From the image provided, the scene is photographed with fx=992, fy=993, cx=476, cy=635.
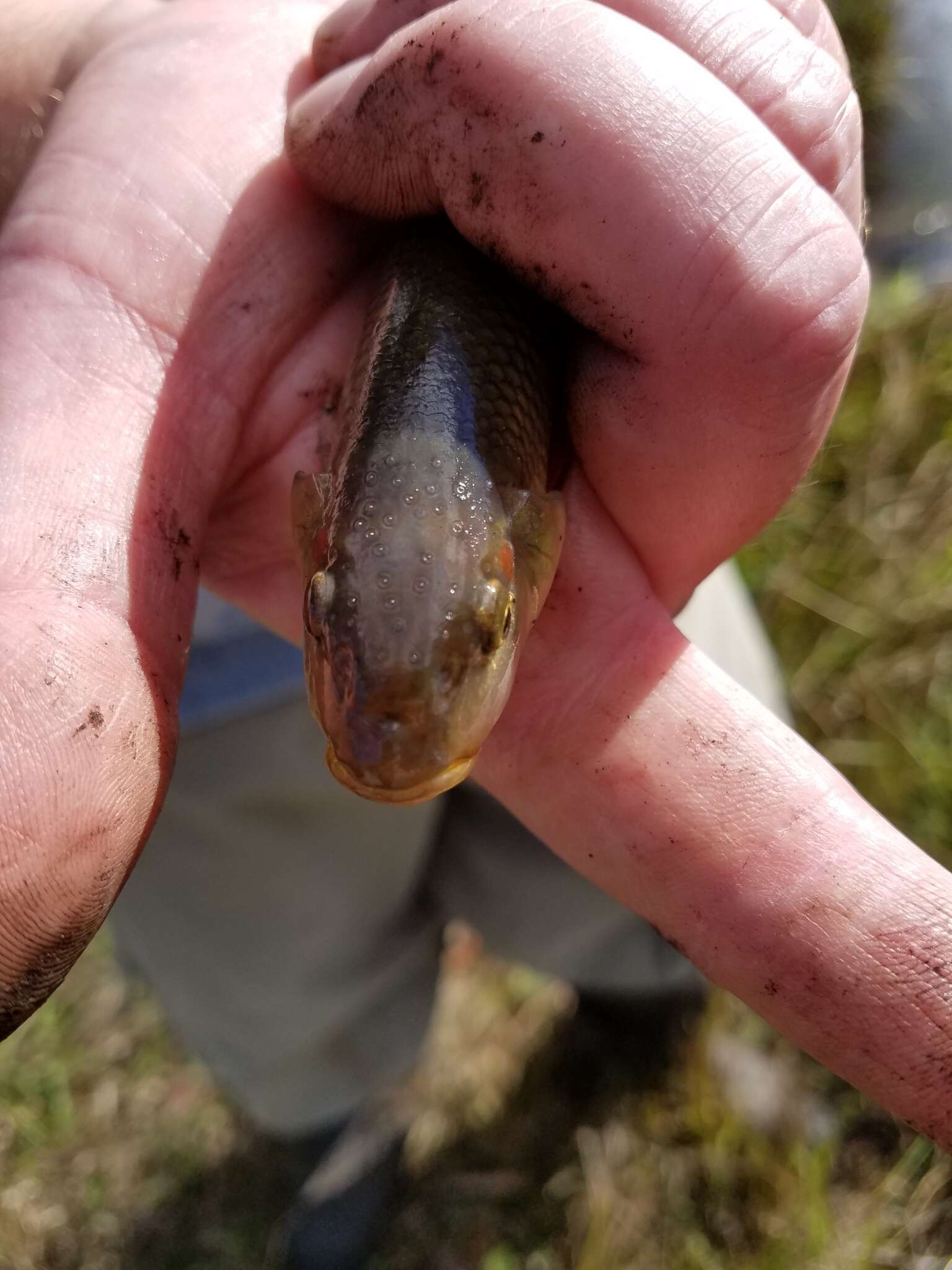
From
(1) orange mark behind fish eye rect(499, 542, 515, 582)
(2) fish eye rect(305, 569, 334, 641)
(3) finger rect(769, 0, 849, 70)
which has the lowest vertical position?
(2) fish eye rect(305, 569, 334, 641)

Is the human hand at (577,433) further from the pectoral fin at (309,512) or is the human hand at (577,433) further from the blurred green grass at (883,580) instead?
the blurred green grass at (883,580)

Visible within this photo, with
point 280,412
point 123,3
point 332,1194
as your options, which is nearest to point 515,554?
point 280,412

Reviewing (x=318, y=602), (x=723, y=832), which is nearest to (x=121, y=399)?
(x=318, y=602)

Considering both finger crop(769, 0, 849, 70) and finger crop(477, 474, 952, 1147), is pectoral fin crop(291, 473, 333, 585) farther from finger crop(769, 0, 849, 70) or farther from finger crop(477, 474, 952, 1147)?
finger crop(769, 0, 849, 70)

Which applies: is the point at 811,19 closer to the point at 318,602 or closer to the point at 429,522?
the point at 429,522

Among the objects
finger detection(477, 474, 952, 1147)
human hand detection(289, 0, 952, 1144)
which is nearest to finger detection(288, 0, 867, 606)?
human hand detection(289, 0, 952, 1144)

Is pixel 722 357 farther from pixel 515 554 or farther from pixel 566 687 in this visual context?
pixel 566 687
